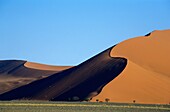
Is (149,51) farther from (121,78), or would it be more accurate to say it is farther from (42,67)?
(42,67)

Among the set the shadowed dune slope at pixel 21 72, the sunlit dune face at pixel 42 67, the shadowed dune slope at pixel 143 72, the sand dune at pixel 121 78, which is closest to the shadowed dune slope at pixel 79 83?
the sand dune at pixel 121 78

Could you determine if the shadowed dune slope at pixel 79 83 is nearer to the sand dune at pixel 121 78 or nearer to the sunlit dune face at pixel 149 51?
the sand dune at pixel 121 78

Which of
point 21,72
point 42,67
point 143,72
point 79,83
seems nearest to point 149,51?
point 143,72

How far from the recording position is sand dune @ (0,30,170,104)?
7512 cm

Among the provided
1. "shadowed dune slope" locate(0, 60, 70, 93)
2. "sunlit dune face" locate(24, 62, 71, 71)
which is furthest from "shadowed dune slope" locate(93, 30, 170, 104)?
"sunlit dune face" locate(24, 62, 71, 71)

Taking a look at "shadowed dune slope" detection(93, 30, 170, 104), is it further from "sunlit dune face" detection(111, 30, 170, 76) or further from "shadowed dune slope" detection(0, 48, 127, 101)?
"shadowed dune slope" detection(0, 48, 127, 101)

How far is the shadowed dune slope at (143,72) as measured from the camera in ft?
244

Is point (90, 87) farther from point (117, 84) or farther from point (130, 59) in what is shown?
point (130, 59)

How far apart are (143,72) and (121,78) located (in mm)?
5327

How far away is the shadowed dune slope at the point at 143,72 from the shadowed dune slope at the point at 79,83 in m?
1.60

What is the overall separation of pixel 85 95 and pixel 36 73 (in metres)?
68.9

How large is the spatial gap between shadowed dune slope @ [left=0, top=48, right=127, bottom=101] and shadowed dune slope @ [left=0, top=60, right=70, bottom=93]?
83.0 feet

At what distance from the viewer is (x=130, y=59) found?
91875 millimetres

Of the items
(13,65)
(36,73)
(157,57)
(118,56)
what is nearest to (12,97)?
(118,56)
